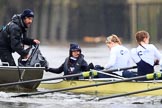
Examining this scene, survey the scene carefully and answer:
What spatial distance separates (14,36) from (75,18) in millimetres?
40498

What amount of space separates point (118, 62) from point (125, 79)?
156 centimetres

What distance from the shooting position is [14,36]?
52.6 ft

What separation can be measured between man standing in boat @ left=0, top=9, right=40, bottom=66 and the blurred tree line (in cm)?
3612

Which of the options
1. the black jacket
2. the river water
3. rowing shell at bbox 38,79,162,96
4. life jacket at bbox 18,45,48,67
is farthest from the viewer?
life jacket at bbox 18,45,48,67

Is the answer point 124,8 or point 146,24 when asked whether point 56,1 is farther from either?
point 146,24

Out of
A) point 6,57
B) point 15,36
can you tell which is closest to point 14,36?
point 15,36

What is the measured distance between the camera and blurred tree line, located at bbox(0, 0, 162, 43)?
54000 mm

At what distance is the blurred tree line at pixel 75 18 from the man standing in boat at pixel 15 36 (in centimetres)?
3612

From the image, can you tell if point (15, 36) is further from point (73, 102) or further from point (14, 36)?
point (73, 102)

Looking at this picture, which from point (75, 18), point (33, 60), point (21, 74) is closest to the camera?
point (21, 74)

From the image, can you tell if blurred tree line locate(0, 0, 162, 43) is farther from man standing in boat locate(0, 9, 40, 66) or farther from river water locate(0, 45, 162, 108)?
river water locate(0, 45, 162, 108)

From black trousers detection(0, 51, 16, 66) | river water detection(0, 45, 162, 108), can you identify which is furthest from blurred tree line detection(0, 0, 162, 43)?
river water detection(0, 45, 162, 108)

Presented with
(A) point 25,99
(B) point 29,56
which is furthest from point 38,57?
(A) point 25,99

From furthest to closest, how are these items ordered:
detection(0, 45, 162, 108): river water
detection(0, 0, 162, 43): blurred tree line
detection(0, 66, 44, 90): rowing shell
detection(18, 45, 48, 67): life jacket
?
1. detection(0, 0, 162, 43): blurred tree line
2. detection(18, 45, 48, 67): life jacket
3. detection(0, 66, 44, 90): rowing shell
4. detection(0, 45, 162, 108): river water
